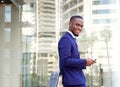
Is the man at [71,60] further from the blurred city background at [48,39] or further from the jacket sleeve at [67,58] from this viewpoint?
the blurred city background at [48,39]

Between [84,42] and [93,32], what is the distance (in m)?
0.36

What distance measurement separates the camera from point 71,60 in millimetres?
1926

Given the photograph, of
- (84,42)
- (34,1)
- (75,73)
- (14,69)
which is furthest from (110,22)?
(75,73)

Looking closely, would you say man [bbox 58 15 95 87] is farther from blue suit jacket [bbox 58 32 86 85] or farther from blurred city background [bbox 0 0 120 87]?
blurred city background [bbox 0 0 120 87]

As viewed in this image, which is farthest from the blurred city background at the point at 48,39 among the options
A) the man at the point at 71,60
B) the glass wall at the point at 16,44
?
the man at the point at 71,60

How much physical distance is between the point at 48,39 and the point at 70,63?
7.99 meters

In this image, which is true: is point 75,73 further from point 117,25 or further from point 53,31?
point 117,25

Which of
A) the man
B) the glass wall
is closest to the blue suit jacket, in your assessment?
the man

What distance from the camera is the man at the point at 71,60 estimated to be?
1930mm

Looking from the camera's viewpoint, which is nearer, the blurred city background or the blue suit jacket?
the blue suit jacket

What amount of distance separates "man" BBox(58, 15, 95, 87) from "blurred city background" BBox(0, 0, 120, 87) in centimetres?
691

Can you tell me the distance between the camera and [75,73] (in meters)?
1.96

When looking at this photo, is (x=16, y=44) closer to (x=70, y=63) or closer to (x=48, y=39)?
(x=48, y=39)

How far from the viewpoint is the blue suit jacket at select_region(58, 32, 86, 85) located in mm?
1928
